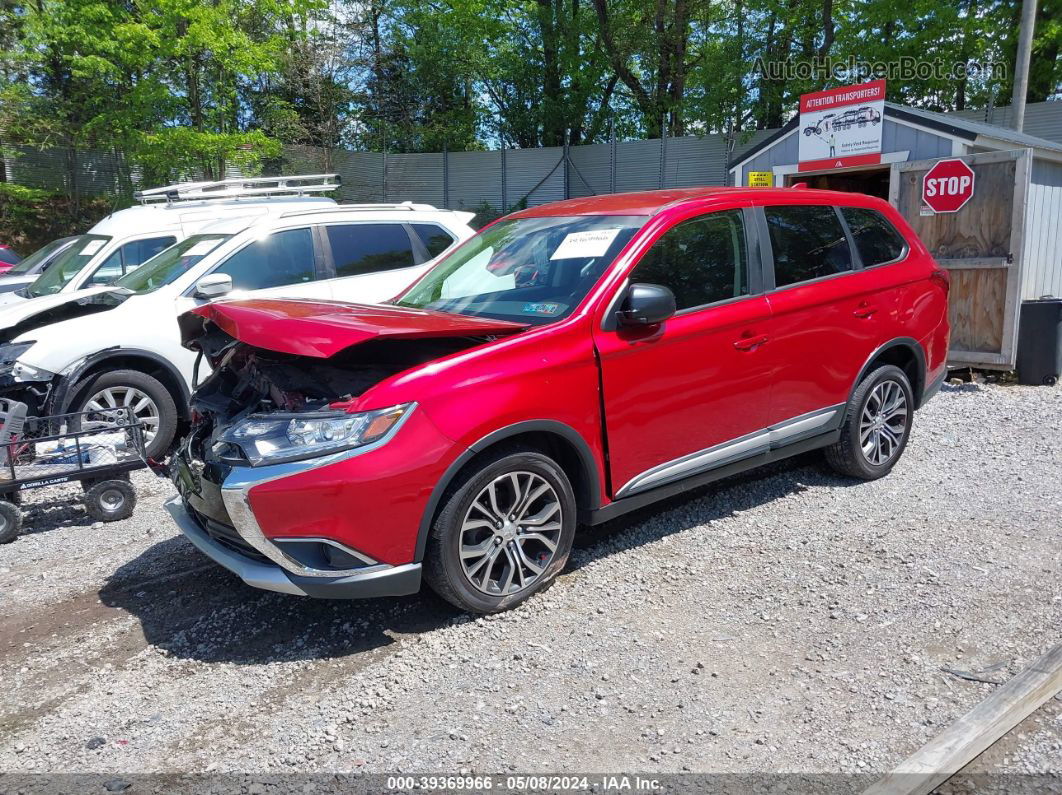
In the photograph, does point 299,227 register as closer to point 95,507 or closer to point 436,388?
point 95,507

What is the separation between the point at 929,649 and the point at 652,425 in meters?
1.57

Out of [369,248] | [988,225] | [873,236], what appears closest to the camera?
[873,236]

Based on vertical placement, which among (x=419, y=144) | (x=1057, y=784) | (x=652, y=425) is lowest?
(x=1057, y=784)

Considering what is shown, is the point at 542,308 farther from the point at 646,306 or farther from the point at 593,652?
the point at 593,652

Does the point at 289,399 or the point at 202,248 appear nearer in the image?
the point at 289,399

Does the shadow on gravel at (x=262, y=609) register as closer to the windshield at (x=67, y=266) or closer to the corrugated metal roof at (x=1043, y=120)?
the windshield at (x=67, y=266)

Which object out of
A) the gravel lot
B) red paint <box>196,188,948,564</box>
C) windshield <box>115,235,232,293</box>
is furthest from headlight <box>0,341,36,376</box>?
red paint <box>196,188,948,564</box>

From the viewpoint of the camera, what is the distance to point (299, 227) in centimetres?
748

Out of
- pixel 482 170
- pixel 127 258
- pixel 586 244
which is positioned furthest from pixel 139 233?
pixel 482 170

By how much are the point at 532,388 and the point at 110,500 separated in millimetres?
3338

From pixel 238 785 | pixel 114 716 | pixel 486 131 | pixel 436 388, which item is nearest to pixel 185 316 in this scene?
pixel 436 388

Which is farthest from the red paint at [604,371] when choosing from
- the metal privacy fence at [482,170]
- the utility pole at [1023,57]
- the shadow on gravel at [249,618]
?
the metal privacy fence at [482,170]

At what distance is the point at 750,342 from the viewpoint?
4.68m

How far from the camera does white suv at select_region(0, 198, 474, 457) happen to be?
621cm
